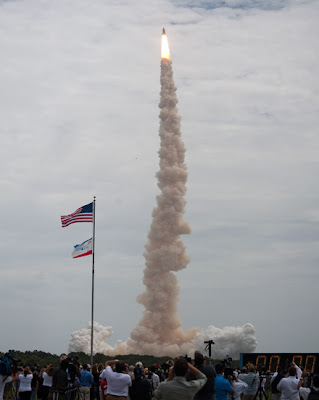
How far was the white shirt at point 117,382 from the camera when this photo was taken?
49.5 ft

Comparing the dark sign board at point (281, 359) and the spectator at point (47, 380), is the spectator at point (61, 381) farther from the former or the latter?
the dark sign board at point (281, 359)

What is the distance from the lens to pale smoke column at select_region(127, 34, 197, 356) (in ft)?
220

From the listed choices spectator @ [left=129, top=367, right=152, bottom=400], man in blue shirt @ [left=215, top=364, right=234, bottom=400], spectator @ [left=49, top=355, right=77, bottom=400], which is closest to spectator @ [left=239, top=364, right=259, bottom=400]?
spectator @ [left=129, top=367, right=152, bottom=400]

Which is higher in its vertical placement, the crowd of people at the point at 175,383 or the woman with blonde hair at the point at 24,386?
the crowd of people at the point at 175,383

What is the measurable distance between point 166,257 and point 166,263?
0.66 meters

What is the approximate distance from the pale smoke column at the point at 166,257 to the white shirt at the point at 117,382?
51.2 meters

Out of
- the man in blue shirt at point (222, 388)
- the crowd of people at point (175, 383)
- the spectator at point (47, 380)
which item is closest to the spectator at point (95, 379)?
the crowd of people at point (175, 383)

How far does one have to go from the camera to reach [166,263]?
232 ft

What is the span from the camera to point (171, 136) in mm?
65938

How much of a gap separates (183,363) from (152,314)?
2481 inches

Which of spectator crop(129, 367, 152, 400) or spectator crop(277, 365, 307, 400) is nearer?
spectator crop(129, 367, 152, 400)

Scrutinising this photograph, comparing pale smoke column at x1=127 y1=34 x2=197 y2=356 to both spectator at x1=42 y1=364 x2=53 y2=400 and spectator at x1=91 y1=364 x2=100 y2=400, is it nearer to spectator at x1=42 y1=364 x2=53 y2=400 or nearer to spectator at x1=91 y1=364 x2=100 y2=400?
spectator at x1=91 y1=364 x2=100 y2=400

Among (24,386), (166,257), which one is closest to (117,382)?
(24,386)

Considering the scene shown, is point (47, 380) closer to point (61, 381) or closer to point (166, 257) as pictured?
point (61, 381)
